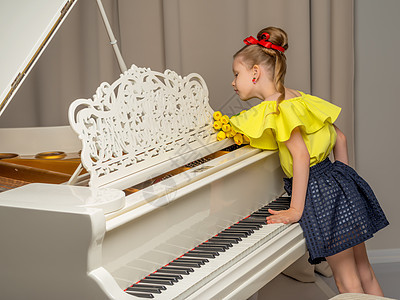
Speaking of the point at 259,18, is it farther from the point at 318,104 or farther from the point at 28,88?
the point at 28,88

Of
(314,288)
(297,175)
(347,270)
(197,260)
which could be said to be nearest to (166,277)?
(197,260)

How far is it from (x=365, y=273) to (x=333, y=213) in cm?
48

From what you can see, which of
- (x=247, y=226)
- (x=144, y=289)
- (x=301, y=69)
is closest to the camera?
(x=144, y=289)

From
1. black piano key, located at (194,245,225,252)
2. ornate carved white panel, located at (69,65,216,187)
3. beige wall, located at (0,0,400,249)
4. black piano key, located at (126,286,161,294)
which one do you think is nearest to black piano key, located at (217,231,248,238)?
black piano key, located at (194,245,225,252)

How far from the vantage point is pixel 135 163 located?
6.01 feet

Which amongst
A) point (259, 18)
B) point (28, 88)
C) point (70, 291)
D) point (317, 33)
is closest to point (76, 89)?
point (28, 88)

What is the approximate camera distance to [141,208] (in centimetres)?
154

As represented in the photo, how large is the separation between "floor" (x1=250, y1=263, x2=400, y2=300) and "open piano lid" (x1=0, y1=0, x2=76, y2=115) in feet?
6.81

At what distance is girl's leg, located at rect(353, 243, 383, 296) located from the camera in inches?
97.0

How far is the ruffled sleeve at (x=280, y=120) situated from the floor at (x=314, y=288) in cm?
126

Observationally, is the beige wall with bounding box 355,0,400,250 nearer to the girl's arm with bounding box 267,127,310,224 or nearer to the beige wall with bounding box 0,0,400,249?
the beige wall with bounding box 0,0,400,249

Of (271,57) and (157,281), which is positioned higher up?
(271,57)

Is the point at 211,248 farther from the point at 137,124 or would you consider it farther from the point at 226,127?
the point at 226,127

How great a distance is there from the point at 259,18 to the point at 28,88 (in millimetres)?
1566
